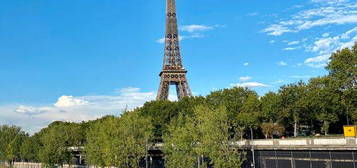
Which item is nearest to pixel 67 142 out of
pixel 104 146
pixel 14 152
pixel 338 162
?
pixel 104 146

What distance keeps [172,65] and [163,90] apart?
801 centimetres

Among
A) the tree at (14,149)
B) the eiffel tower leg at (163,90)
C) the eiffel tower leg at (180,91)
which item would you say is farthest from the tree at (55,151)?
the eiffel tower leg at (180,91)

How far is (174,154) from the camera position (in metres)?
42.8

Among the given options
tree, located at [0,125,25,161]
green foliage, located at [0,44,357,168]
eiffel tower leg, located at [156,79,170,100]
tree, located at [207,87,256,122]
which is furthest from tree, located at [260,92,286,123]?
tree, located at [0,125,25,161]

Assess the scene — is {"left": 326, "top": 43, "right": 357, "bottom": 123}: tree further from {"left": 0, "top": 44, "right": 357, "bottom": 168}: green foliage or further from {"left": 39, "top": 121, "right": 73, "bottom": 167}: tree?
{"left": 39, "top": 121, "right": 73, "bottom": 167}: tree

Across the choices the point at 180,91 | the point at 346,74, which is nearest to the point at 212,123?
the point at 346,74

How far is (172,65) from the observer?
10500 cm

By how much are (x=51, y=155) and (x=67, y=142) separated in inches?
181

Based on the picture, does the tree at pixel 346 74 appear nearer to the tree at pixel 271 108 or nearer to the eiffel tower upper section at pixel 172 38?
the tree at pixel 271 108

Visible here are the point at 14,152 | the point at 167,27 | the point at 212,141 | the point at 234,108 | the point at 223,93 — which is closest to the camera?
the point at 212,141

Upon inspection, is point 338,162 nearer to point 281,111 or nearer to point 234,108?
point 281,111

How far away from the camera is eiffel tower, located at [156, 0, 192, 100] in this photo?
101 m

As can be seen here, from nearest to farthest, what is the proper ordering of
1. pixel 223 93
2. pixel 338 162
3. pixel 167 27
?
pixel 338 162 → pixel 223 93 → pixel 167 27

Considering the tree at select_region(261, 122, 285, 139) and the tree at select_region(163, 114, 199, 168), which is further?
the tree at select_region(261, 122, 285, 139)
